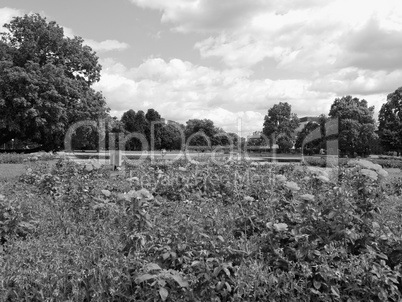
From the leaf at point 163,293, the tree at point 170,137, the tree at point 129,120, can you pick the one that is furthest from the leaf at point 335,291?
the tree at point 129,120

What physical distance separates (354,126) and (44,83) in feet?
91.7

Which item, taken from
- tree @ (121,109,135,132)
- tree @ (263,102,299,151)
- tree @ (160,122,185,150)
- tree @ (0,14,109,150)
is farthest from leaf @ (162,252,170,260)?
tree @ (121,109,135,132)

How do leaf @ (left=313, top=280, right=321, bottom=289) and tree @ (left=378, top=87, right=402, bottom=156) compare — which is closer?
leaf @ (left=313, top=280, right=321, bottom=289)

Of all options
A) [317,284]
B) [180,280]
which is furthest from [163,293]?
[317,284]

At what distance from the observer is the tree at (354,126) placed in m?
36.4

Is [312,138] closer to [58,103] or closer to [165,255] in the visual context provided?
[58,103]

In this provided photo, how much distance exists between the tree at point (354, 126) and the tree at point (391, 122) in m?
1.80

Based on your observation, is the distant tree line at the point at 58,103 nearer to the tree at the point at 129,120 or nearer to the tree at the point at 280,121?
the tree at the point at 280,121

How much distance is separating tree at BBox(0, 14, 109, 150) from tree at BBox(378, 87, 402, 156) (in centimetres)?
2829

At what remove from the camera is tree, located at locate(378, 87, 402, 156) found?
126ft

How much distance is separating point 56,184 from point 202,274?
4298mm

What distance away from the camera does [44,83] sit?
25.5 metres

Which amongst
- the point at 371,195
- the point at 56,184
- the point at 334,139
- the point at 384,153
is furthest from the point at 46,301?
the point at 384,153

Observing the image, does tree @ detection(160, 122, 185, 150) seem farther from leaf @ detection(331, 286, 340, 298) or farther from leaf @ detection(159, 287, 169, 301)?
leaf @ detection(159, 287, 169, 301)
